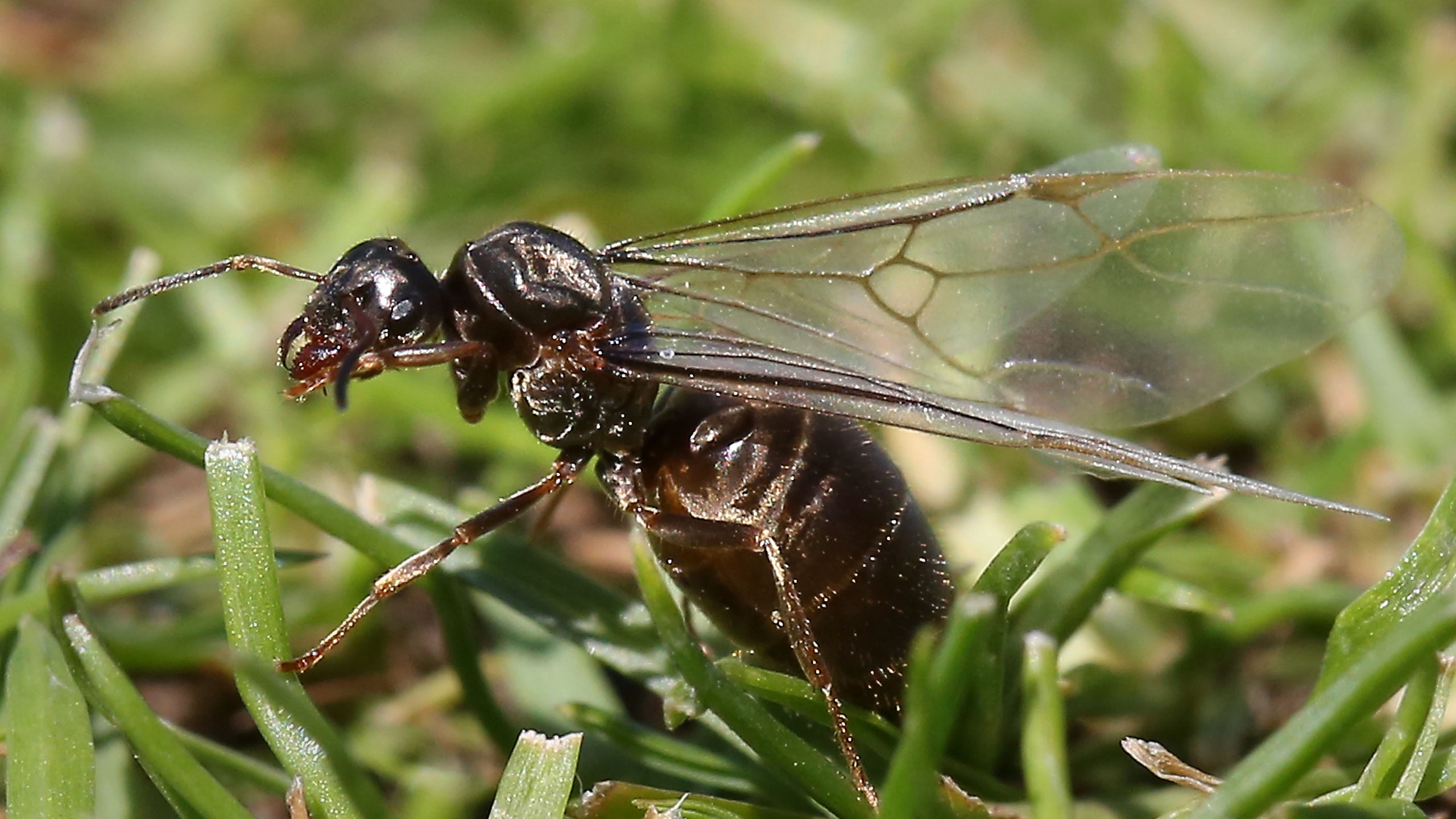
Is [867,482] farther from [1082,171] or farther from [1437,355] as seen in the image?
[1437,355]

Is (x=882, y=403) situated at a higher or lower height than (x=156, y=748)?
higher

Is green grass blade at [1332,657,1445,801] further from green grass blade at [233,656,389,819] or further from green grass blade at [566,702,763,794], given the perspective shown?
green grass blade at [233,656,389,819]

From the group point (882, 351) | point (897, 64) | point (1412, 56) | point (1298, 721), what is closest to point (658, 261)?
point (882, 351)

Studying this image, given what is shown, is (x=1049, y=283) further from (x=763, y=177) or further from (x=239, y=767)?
(x=239, y=767)

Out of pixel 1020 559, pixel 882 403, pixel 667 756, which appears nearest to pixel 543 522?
pixel 667 756

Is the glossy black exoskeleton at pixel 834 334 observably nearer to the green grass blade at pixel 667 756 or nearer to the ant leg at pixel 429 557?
the ant leg at pixel 429 557

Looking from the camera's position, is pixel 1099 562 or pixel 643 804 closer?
pixel 643 804

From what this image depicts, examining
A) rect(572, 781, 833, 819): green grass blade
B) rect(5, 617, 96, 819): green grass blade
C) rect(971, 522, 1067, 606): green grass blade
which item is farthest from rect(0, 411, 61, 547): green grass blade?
rect(971, 522, 1067, 606): green grass blade
